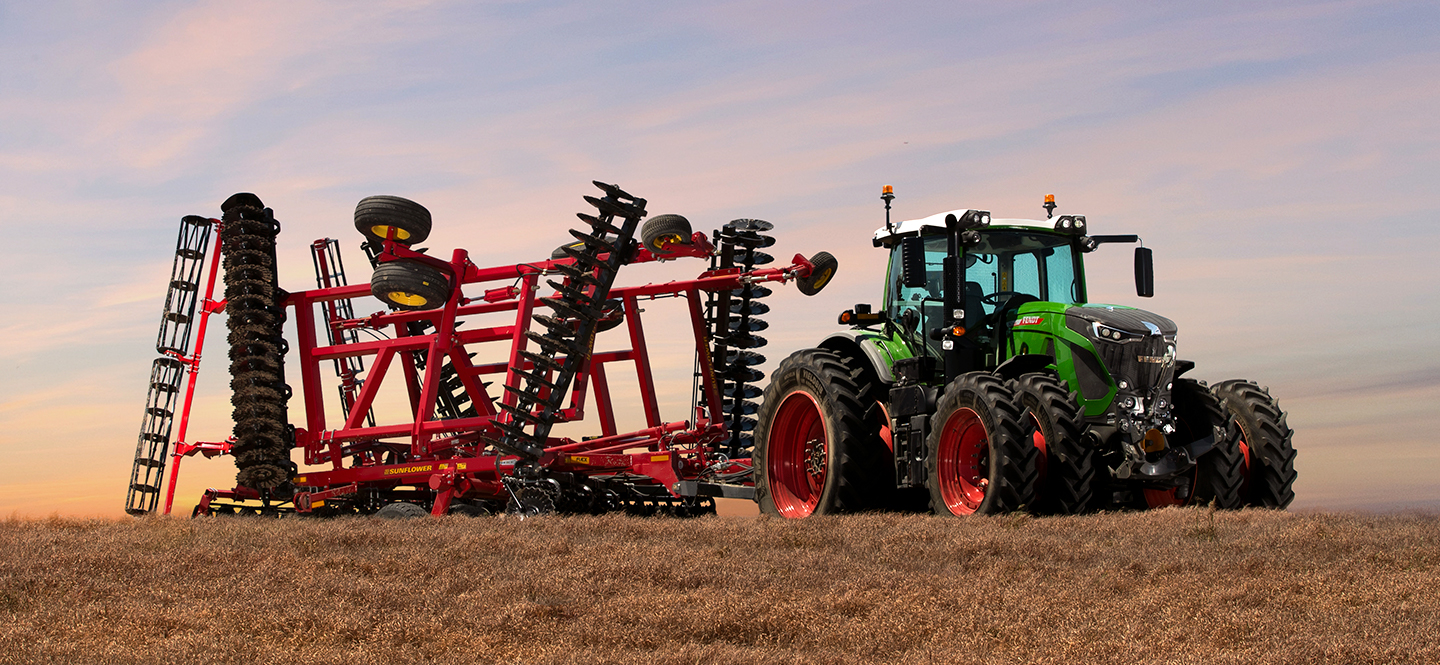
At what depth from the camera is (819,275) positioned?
14.6 m

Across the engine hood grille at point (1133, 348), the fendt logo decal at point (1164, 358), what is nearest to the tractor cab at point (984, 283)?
the engine hood grille at point (1133, 348)

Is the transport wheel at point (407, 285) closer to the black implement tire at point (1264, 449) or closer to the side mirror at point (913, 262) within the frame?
the side mirror at point (913, 262)

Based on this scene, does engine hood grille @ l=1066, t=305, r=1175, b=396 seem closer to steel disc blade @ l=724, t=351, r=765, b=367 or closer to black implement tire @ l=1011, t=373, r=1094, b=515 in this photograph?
black implement tire @ l=1011, t=373, r=1094, b=515

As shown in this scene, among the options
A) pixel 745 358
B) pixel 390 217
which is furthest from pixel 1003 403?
pixel 390 217

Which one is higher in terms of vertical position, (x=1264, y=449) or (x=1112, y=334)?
(x=1112, y=334)

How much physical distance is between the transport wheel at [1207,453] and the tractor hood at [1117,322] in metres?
0.61

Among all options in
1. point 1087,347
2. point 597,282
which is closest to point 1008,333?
point 1087,347

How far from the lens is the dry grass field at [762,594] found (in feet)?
18.4

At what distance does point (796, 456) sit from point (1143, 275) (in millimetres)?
3737

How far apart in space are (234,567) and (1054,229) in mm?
7521

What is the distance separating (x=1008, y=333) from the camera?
10.9 meters

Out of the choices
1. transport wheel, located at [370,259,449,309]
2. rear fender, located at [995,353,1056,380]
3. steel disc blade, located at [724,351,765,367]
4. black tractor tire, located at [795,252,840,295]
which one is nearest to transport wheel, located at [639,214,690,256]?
black tractor tire, located at [795,252,840,295]

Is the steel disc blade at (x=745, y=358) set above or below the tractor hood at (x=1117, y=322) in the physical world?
above

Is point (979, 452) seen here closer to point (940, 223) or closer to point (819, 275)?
point (940, 223)
